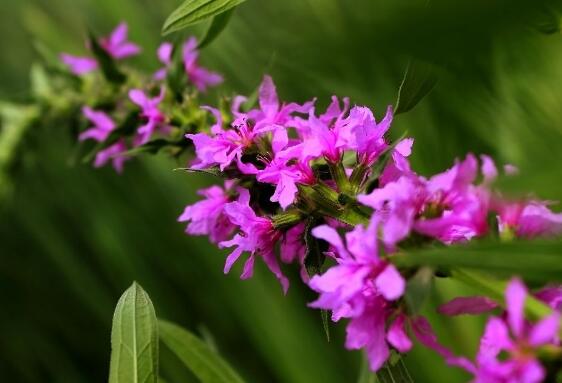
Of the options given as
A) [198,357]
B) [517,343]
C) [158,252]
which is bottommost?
[158,252]

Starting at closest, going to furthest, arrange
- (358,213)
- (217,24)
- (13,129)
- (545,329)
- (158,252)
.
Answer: (545,329) < (358,213) < (217,24) < (13,129) < (158,252)

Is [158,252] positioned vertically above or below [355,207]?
below

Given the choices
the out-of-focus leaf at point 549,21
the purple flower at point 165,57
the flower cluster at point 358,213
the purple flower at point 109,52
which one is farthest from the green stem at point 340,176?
the purple flower at point 109,52

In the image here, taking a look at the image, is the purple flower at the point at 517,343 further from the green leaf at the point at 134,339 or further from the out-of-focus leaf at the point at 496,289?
the green leaf at the point at 134,339

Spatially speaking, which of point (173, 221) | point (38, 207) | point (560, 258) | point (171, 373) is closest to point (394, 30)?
point (560, 258)

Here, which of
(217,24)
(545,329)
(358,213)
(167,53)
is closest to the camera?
(545,329)

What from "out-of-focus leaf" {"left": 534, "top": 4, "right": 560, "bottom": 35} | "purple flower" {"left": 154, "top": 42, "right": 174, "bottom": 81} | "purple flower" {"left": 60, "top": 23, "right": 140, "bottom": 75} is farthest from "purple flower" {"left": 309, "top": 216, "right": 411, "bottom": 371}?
"purple flower" {"left": 60, "top": 23, "right": 140, "bottom": 75}

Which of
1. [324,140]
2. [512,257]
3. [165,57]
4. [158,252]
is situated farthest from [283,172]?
[158,252]

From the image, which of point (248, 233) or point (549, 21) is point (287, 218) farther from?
point (549, 21)
